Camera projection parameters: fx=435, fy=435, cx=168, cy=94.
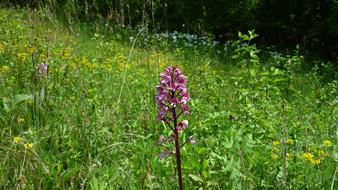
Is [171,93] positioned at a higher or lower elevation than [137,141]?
higher

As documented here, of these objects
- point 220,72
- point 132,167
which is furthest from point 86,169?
point 220,72

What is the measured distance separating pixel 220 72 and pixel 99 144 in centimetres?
411

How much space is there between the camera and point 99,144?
8.71ft

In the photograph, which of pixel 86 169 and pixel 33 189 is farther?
pixel 86 169

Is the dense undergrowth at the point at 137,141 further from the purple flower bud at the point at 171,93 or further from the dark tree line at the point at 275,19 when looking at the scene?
the dark tree line at the point at 275,19

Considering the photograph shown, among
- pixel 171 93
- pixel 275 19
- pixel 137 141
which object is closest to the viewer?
pixel 171 93

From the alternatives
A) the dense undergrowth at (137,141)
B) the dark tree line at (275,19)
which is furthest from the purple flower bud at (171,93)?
the dark tree line at (275,19)

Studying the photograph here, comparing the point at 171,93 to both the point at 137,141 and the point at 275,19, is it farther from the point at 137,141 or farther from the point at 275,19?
the point at 275,19

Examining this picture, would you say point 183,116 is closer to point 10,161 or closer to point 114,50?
point 10,161

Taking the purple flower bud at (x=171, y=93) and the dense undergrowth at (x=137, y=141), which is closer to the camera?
the purple flower bud at (x=171, y=93)

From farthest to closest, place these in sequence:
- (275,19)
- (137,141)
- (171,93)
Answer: (275,19), (137,141), (171,93)

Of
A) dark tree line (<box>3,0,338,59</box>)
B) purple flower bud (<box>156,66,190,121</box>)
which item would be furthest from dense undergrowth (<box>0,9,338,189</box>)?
dark tree line (<box>3,0,338,59</box>)

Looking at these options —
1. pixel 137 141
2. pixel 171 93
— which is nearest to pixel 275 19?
pixel 137 141

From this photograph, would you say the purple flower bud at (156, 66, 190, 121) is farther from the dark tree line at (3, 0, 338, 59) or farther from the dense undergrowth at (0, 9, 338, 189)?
the dark tree line at (3, 0, 338, 59)
